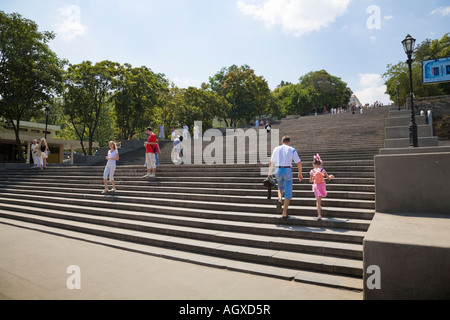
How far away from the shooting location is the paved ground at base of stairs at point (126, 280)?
139 inches

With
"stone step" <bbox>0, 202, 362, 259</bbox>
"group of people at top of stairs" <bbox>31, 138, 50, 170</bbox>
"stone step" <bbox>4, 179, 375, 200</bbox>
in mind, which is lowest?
"stone step" <bbox>0, 202, 362, 259</bbox>

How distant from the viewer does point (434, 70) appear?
19.0m

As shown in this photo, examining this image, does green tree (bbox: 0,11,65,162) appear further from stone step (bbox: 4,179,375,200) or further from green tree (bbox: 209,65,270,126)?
green tree (bbox: 209,65,270,126)

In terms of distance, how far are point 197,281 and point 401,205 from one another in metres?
4.08

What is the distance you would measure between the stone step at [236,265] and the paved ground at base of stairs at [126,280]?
0.10 m

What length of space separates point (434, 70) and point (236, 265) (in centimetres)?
2144

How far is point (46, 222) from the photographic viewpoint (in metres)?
8.01

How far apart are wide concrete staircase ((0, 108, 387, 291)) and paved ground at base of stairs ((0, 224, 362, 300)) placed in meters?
0.28

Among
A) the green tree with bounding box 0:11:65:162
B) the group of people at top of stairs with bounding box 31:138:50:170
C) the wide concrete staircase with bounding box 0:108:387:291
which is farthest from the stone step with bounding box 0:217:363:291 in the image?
the green tree with bounding box 0:11:65:162

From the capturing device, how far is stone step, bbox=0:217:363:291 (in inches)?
152

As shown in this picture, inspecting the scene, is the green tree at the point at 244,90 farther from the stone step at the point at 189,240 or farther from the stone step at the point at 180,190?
the stone step at the point at 189,240
